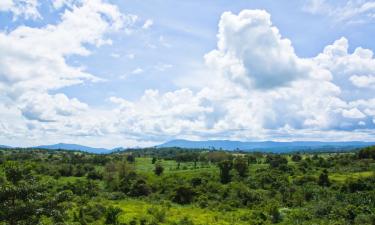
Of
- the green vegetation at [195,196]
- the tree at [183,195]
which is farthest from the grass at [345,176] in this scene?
the tree at [183,195]

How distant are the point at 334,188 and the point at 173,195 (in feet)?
109

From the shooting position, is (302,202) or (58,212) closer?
(58,212)

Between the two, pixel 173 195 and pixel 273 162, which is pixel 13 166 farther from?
pixel 273 162

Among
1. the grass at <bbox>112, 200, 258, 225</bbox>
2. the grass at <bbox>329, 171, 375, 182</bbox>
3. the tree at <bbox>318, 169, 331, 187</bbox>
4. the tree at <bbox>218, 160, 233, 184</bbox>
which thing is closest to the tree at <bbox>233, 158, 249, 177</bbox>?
the tree at <bbox>218, 160, 233, 184</bbox>

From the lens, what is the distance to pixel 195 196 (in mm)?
84312

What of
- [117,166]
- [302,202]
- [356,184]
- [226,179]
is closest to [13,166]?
[302,202]

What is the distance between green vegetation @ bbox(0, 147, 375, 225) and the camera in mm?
24889

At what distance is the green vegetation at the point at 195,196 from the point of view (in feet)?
81.7

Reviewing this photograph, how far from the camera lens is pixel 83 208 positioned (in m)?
56.8

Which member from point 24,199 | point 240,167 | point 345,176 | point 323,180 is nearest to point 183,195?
point 323,180

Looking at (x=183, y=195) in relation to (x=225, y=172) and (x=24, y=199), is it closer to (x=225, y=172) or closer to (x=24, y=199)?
(x=225, y=172)

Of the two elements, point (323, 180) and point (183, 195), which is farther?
point (323, 180)

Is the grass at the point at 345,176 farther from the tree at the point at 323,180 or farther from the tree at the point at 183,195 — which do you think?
the tree at the point at 183,195

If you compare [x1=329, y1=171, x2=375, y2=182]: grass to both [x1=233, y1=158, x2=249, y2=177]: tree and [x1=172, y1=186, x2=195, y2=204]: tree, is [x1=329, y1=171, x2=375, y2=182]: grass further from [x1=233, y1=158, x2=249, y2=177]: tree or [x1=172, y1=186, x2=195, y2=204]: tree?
[x1=172, y1=186, x2=195, y2=204]: tree
